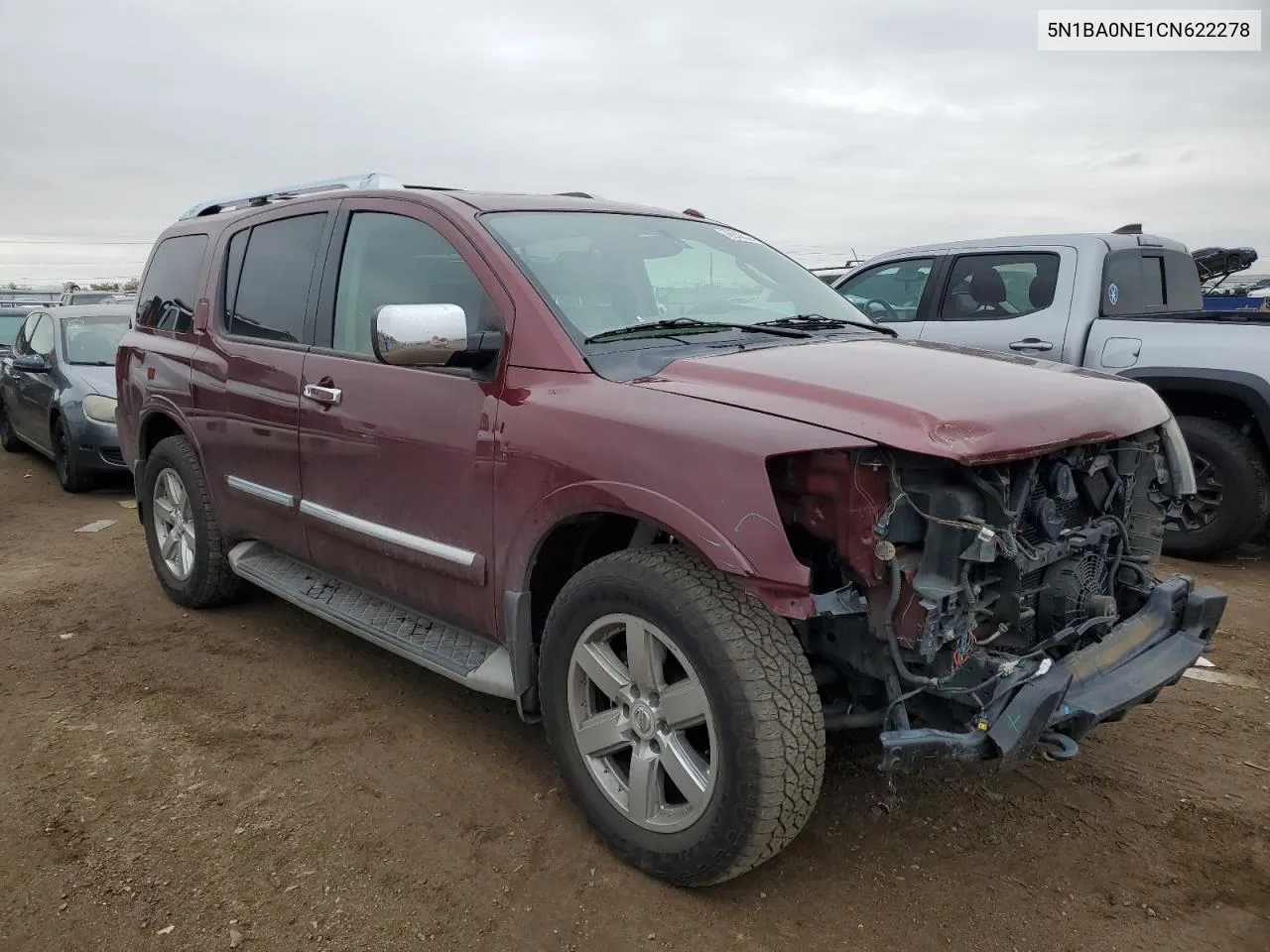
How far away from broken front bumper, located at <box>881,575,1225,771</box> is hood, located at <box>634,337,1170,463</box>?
1.85 feet

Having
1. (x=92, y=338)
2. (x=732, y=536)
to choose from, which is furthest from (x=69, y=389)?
(x=732, y=536)

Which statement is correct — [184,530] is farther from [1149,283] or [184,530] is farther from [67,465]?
[1149,283]

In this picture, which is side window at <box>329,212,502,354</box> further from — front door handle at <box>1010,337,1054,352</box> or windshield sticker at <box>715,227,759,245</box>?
front door handle at <box>1010,337,1054,352</box>

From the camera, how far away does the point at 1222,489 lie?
5438mm

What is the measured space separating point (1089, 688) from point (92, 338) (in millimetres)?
9082

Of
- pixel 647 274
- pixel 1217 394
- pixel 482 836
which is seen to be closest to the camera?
pixel 482 836

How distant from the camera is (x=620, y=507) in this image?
248 cm

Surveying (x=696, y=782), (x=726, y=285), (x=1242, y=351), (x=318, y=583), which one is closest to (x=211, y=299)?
(x=318, y=583)

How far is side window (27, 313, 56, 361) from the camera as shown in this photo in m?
8.86

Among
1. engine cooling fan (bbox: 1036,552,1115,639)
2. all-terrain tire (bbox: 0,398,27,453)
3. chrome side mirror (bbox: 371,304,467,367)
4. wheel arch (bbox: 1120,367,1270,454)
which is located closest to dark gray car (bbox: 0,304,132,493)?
all-terrain tire (bbox: 0,398,27,453)

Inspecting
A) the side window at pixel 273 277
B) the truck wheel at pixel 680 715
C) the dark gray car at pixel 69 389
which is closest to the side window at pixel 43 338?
the dark gray car at pixel 69 389

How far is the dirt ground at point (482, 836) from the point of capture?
2.40 meters

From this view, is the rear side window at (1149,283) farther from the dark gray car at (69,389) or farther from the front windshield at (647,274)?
the dark gray car at (69,389)

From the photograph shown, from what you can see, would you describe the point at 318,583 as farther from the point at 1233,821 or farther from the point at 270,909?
the point at 1233,821
